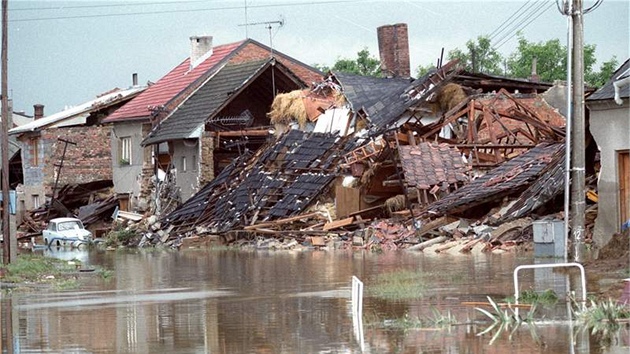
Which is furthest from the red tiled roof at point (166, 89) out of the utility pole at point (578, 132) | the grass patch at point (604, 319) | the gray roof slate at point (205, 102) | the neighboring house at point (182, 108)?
the grass patch at point (604, 319)

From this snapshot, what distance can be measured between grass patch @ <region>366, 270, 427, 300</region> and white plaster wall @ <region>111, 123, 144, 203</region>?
40.6m

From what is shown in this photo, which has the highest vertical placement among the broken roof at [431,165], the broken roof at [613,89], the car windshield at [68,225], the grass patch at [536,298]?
the broken roof at [613,89]

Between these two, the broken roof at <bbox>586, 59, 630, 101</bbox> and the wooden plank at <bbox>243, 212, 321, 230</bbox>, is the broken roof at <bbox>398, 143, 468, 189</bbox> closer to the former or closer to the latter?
the wooden plank at <bbox>243, 212, 321, 230</bbox>

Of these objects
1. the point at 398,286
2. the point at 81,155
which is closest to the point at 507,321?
the point at 398,286

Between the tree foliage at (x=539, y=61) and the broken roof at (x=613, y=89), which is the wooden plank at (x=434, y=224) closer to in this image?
the broken roof at (x=613, y=89)

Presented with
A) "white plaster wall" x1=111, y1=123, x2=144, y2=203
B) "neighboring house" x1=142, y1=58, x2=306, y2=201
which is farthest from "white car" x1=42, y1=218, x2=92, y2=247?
"white plaster wall" x1=111, y1=123, x2=144, y2=203

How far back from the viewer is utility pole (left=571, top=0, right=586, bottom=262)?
24141 millimetres

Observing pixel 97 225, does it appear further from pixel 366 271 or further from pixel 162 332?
pixel 162 332

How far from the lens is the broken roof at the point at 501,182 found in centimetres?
3725

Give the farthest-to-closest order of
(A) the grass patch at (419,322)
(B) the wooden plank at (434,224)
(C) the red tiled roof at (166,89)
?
1. (C) the red tiled roof at (166,89)
2. (B) the wooden plank at (434,224)
3. (A) the grass patch at (419,322)

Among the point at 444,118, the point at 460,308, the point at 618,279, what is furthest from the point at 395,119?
the point at 460,308

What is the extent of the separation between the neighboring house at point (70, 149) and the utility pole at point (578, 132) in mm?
→ 48357

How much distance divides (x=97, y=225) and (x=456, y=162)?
2628cm

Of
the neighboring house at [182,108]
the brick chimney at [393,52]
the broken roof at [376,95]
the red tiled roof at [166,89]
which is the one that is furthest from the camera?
the red tiled roof at [166,89]
